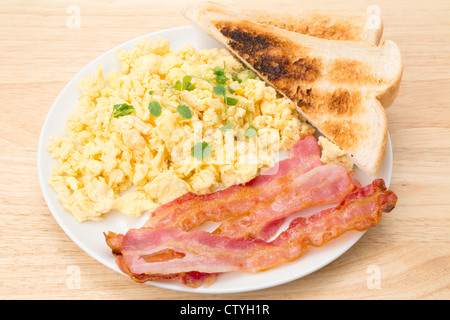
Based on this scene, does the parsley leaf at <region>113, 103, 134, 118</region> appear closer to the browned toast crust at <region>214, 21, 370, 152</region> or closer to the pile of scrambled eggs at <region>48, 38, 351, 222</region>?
the pile of scrambled eggs at <region>48, 38, 351, 222</region>

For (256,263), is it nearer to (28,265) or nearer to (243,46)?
(28,265)

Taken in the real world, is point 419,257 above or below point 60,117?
below

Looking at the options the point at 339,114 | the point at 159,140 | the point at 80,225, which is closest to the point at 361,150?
the point at 339,114

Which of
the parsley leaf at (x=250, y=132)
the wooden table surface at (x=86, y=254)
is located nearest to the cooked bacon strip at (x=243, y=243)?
the wooden table surface at (x=86, y=254)

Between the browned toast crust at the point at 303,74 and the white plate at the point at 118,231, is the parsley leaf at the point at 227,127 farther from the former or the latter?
the white plate at the point at 118,231

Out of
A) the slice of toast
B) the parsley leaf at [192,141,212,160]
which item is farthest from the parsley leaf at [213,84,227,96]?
the slice of toast

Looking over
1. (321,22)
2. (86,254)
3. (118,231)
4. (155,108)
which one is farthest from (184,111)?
(321,22)
